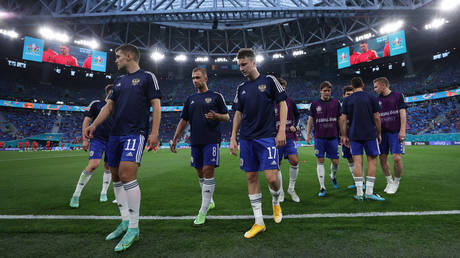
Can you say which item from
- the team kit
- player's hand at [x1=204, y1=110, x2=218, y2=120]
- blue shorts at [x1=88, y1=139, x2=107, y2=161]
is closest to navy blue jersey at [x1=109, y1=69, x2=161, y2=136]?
the team kit

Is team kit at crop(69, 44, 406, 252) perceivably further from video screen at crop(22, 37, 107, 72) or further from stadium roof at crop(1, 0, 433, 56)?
video screen at crop(22, 37, 107, 72)

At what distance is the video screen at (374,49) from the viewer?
31.2 meters

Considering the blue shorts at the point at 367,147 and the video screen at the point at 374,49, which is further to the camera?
the video screen at the point at 374,49

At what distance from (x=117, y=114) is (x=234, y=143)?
1.63 m

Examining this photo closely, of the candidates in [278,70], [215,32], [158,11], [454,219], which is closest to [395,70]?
[278,70]

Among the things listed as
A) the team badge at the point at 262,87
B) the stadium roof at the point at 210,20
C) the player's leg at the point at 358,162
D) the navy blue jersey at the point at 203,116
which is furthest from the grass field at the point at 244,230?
the stadium roof at the point at 210,20

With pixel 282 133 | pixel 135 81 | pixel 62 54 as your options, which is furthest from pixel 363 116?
pixel 62 54

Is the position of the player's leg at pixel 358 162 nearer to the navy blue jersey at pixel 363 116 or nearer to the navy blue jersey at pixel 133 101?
the navy blue jersey at pixel 363 116

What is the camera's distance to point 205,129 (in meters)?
3.64

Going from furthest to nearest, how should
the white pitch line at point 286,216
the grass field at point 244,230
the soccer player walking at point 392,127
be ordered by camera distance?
the soccer player walking at point 392,127 → the white pitch line at point 286,216 → the grass field at point 244,230

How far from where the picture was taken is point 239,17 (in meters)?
22.3

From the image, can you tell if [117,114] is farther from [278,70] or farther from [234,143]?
[278,70]

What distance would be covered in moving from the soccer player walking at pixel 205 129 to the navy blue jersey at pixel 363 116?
2678mm

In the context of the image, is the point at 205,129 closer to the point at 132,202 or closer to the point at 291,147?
the point at 132,202
